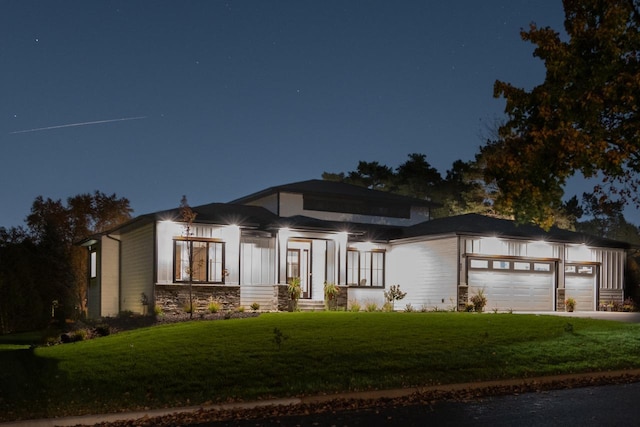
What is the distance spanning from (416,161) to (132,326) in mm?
38697

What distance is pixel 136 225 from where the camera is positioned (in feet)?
91.4

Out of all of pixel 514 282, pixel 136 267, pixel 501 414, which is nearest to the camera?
pixel 501 414

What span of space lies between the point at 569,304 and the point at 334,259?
10.3m

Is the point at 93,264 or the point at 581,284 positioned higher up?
the point at 93,264

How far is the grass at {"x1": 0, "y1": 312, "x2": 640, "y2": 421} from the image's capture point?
36.8 ft

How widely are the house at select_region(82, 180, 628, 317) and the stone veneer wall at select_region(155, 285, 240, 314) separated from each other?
1.4 inches

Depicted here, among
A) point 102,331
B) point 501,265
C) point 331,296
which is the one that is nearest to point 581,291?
point 501,265

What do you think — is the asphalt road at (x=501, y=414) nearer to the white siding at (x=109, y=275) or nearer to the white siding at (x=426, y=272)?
the white siding at (x=426, y=272)

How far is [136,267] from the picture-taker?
27969mm

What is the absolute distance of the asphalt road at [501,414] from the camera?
9219 millimetres

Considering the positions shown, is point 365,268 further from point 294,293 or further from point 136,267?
point 136,267

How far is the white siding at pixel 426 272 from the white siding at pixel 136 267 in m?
10.2

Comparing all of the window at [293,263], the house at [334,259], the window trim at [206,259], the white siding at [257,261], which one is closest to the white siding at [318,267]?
the house at [334,259]

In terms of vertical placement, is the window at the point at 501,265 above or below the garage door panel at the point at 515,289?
above
